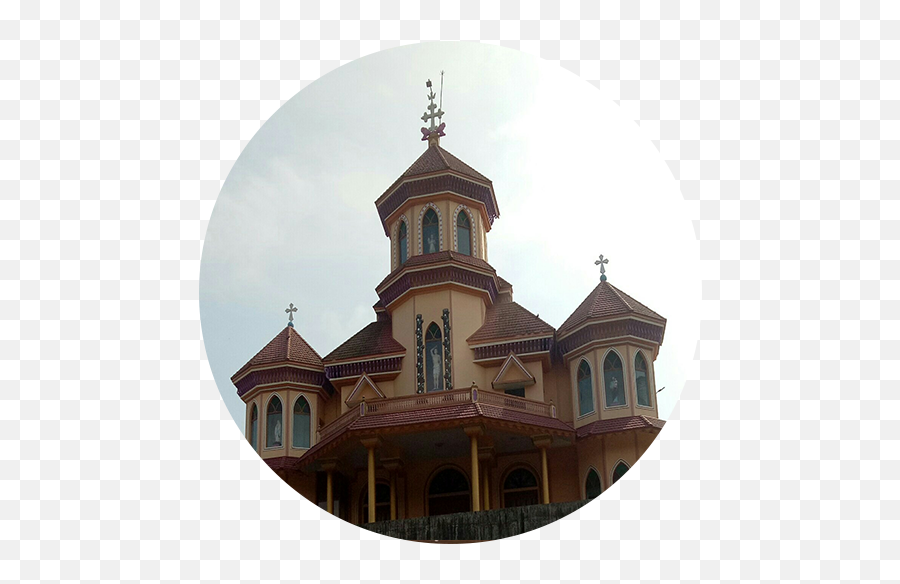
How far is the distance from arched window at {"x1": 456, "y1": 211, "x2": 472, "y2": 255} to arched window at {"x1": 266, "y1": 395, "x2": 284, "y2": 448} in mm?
4787

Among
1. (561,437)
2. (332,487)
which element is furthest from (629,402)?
(332,487)

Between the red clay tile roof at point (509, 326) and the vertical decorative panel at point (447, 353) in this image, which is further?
the vertical decorative panel at point (447, 353)

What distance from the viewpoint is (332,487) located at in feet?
54.3

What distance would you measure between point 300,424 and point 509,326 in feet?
15.1

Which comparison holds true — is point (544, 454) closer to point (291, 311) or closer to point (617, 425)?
point (617, 425)

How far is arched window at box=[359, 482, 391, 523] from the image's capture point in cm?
1550

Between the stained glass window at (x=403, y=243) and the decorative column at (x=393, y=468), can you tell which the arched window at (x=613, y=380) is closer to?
the decorative column at (x=393, y=468)

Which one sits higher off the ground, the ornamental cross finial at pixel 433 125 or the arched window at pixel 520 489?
the ornamental cross finial at pixel 433 125

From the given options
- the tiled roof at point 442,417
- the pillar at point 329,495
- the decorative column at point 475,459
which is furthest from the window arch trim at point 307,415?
the decorative column at point 475,459

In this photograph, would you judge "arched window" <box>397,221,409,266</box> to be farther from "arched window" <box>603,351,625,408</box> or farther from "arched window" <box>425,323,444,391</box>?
"arched window" <box>603,351,625,408</box>

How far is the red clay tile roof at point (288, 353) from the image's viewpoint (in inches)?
611

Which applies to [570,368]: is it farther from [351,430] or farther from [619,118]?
[619,118]

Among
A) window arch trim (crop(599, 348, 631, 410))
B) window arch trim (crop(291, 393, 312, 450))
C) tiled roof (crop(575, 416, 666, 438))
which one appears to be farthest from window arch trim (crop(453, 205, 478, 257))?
window arch trim (crop(291, 393, 312, 450))

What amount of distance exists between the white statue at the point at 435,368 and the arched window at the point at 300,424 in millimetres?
2783
